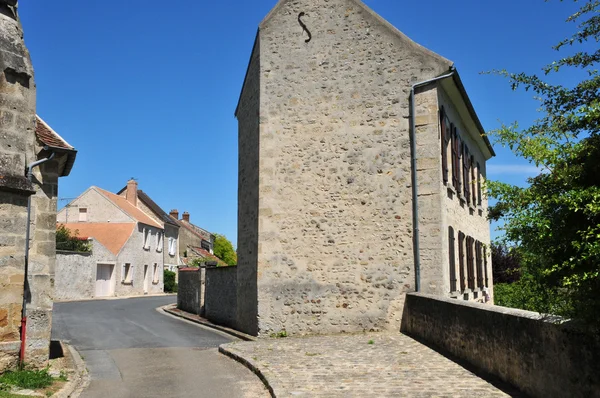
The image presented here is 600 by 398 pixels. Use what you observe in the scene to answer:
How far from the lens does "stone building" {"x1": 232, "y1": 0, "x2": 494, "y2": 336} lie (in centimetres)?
1179

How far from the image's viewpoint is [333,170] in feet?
40.8

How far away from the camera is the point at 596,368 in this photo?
4.70m

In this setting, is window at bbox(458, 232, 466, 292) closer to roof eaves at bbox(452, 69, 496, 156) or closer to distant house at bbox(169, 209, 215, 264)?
roof eaves at bbox(452, 69, 496, 156)

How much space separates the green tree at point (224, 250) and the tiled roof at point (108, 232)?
18.9 metres

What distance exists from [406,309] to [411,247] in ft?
4.21

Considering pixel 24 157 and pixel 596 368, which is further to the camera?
pixel 24 157

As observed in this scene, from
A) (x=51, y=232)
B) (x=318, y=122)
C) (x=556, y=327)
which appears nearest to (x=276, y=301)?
(x=318, y=122)

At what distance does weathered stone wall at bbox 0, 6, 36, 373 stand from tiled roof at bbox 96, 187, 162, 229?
3108 centimetres

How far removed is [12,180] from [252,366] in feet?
14.3

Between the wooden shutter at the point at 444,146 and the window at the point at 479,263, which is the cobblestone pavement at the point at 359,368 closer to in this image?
the wooden shutter at the point at 444,146

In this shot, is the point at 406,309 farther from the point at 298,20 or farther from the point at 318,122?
the point at 298,20

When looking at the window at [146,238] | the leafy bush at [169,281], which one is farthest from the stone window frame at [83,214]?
the leafy bush at [169,281]

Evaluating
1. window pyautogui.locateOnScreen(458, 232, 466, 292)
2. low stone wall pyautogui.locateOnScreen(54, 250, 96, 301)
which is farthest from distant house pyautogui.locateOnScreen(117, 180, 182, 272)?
window pyautogui.locateOnScreen(458, 232, 466, 292)

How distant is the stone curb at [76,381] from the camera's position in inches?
277
